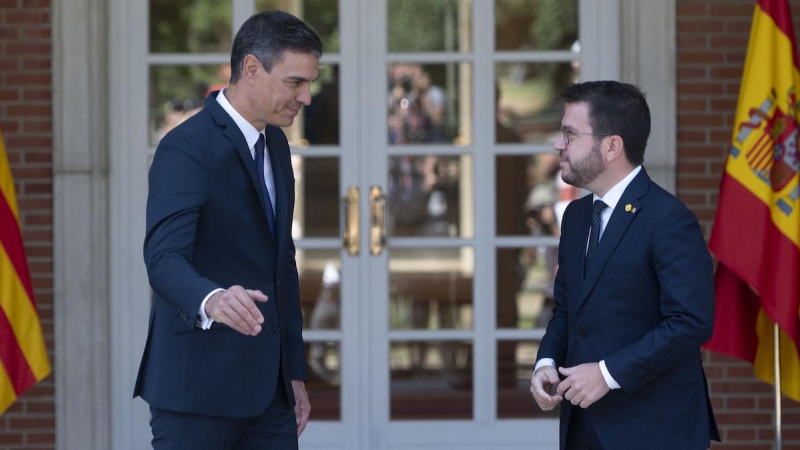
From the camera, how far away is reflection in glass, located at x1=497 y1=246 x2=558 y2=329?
5.38 meters

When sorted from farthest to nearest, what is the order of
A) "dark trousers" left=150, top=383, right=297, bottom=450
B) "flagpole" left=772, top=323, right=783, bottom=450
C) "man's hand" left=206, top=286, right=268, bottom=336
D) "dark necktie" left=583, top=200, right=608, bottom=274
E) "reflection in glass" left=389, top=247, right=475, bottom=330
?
"reflection in glass" left=389, top=247, right=475, bottom=330 → "flagpole" left=772, top=323, right=783, bottom=450 → "dark necktie" left=583, top=200, right=608, bottom=274 → "dark trousers" left=150, top=383, right=297, bottom=450 → "man's hand" left=206, top=286, right=268, bottom=336

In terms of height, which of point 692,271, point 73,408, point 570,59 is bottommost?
point 73,408

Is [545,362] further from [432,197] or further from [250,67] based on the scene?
[432,197]

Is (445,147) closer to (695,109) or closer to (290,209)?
(695,109)

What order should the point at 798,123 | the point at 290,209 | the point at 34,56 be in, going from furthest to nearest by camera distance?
the point at 34,56, the point at 798,123, the point at 290,209

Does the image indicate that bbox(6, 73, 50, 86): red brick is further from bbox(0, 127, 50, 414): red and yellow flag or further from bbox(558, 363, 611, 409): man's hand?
bbox(558, 363, 611, 409): man's hand

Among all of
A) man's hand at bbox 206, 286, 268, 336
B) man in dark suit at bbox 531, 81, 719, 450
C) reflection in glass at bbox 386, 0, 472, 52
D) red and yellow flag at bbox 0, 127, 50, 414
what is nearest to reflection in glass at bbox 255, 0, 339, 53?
reflection in glass at bbox 386, 0, 472, 52

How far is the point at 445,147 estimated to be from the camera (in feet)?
17.5

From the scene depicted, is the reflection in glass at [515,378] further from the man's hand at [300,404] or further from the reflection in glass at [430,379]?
the man's hand at [300,404]

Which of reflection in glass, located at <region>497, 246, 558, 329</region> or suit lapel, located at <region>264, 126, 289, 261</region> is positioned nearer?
suit lapel, located at <region>264, 126, 289, 261</region>

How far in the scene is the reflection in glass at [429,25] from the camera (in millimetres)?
5312

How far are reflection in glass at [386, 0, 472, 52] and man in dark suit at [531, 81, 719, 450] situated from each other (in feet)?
7.17

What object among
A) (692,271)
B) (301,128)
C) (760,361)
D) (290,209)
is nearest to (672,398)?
(692,271)

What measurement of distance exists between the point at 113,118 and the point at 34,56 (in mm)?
392
